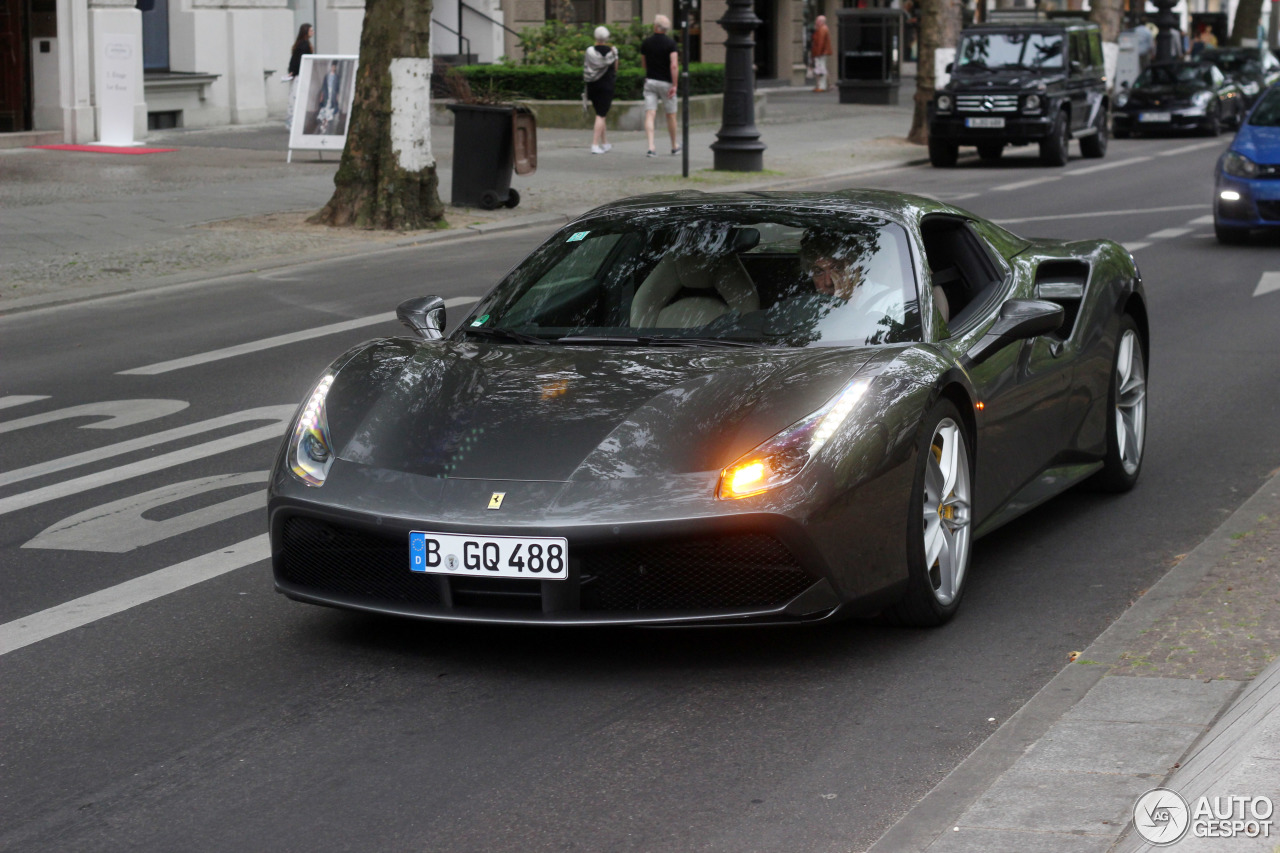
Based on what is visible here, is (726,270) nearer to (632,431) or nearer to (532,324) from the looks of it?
(532,324)

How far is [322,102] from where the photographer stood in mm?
23531

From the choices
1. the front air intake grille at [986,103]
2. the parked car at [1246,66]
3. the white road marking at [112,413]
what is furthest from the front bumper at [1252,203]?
the parked car at [1246,66]

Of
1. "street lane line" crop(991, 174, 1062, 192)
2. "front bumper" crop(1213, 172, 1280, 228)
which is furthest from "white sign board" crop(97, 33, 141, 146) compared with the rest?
"front bumper" crop(1213, 172, 1280, 228)

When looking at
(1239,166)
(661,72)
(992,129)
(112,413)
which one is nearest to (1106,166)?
(992,129)

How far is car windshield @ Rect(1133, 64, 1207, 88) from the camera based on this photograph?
3625 centimetres

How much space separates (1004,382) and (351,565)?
228 cm

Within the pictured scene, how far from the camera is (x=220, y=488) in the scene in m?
7.52

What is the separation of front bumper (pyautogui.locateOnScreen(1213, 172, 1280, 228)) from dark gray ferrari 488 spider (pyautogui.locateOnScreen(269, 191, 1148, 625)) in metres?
10.7

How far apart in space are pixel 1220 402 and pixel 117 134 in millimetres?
20091

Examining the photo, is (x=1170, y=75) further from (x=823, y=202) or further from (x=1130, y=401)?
(x=823, y=202)

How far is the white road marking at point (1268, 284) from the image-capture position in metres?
14.0

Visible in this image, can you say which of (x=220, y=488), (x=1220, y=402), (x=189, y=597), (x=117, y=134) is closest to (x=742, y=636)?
(x=189, y=597)

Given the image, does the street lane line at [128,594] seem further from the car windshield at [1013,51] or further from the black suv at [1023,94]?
the car windshield at [1013,51]

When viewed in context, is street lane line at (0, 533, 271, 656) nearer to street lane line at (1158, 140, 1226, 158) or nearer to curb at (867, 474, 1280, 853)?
curb at (867, 474, 1280, 853)
